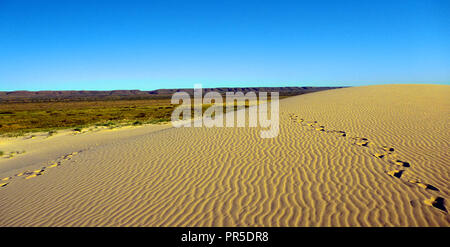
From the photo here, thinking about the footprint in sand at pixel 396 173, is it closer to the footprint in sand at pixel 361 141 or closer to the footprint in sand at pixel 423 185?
the footprint in sand at pixel 423 185

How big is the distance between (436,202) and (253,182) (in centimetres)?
302

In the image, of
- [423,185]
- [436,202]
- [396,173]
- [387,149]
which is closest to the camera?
[436,202]

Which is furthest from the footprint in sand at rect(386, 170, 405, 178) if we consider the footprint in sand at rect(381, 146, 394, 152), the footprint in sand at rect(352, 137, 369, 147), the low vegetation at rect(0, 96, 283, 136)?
the low vegetation at rect(0, 96, 283, 136)

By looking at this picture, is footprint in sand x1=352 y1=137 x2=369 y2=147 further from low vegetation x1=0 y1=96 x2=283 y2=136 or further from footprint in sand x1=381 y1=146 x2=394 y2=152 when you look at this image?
low vegetation x1=0 y1=96 x2=283 y2=136

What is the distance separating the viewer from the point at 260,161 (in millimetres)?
6305

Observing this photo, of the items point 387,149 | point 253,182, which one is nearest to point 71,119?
point 253,182

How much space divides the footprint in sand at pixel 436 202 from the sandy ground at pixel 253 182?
0.05 feet

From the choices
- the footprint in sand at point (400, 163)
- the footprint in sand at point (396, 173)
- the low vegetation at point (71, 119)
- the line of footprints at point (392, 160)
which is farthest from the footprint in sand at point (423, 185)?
the low vegetation at point (71, 119)

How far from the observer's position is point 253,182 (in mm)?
5086

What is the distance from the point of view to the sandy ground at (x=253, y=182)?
3.88 metres

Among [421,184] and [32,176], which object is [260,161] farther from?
[32,176]

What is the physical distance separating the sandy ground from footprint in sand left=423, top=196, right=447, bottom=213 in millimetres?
16

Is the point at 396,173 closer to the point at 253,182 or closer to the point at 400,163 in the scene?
the point at 400,163

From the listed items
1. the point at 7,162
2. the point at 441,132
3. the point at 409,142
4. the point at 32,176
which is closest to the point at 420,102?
the point at 441,132
